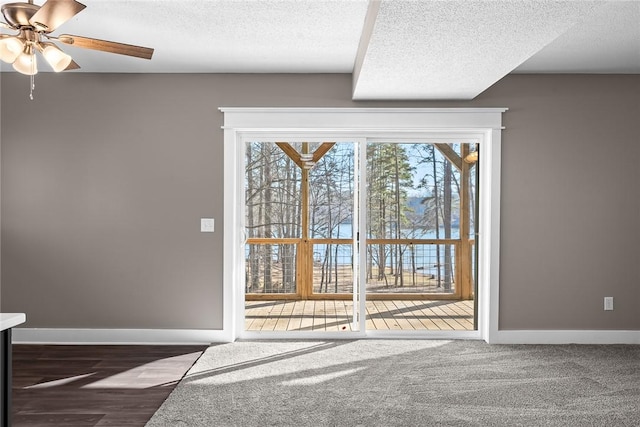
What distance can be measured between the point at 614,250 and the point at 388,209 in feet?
6.44

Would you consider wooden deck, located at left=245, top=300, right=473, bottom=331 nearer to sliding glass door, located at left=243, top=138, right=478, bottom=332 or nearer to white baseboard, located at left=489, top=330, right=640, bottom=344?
sliding glass door, located at left=243, top=138, right=478, bottom=332

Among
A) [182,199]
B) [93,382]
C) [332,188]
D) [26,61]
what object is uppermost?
[26,61]

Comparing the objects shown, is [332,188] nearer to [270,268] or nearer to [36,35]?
[270,268]

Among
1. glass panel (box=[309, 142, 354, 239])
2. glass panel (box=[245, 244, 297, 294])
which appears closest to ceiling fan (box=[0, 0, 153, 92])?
glass panel (box=[309, 142, 354, 239])

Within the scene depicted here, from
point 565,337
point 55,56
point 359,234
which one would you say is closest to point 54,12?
point 55,56

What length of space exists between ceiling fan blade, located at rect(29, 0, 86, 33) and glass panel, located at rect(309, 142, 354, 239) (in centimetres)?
262

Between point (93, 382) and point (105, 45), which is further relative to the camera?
point (93, 382)

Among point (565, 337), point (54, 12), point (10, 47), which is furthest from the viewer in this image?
point (565, 337)

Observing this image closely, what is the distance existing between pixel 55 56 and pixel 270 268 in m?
2.58

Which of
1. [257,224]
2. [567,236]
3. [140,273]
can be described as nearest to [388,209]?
[257,224]

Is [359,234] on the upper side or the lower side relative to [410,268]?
upper

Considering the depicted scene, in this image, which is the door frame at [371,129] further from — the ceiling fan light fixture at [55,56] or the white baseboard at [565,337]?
the ceiling fan light fixture at [55,56]

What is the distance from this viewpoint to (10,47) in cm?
238

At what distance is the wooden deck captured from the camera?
462 cm
